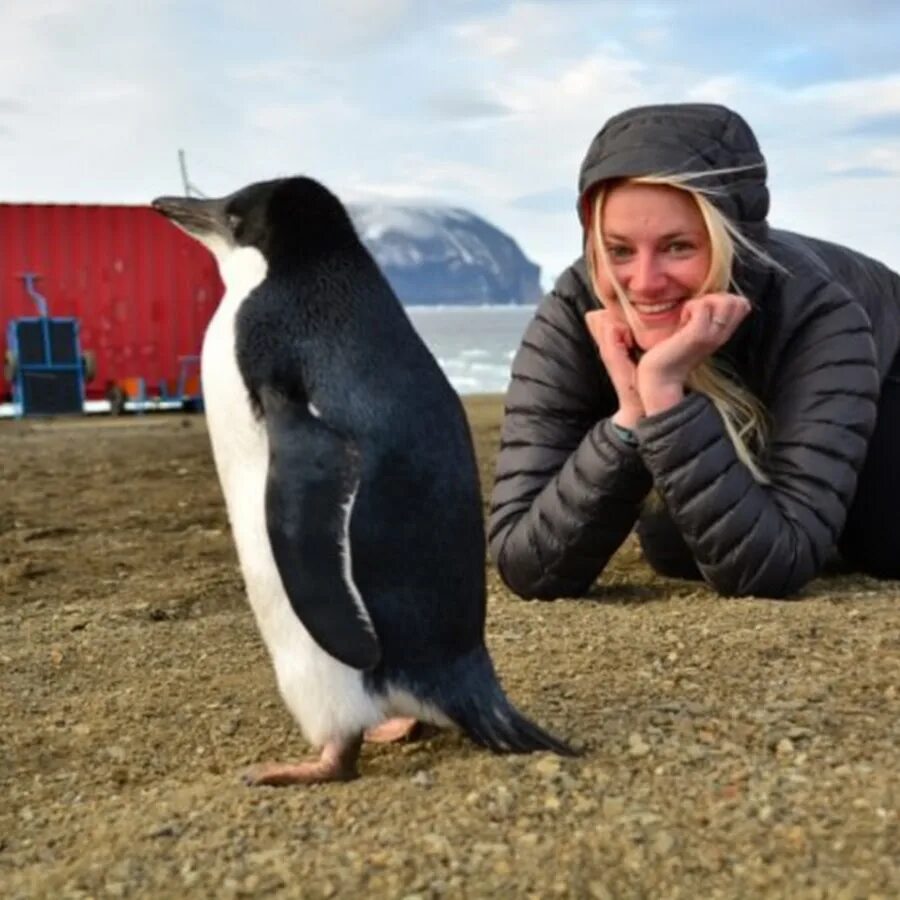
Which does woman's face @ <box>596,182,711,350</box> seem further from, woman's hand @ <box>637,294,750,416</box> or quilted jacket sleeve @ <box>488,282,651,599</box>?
quilted jacket sleeve @ <box>488,282,651,599</box>

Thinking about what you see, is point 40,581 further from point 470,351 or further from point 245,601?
point 470,351

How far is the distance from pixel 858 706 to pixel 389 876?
3.61 ft

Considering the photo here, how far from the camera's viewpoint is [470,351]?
35750 mm

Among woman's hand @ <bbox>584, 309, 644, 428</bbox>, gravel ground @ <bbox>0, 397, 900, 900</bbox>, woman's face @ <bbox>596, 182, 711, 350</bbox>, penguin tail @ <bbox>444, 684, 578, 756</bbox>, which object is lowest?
gravel ground @ <bbox>0, 397, 900, 900</bbox>

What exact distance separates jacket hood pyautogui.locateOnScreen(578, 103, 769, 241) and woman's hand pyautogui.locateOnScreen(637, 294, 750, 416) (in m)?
0.24

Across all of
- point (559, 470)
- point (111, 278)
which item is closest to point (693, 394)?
point (559, 470)

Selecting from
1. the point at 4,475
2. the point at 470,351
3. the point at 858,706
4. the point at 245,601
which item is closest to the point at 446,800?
the point at 858,706

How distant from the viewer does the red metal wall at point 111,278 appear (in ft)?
43.8

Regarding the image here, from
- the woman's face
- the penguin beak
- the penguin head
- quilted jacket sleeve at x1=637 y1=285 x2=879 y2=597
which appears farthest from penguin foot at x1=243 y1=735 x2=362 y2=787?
the woman's face

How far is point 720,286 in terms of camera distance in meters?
3.47

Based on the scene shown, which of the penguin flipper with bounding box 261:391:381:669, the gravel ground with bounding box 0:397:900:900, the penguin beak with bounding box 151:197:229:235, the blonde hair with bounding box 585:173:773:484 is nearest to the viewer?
the gravel ground with bounding box 0:397:900:900

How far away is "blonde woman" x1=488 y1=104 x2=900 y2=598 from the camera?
3445 millimetres

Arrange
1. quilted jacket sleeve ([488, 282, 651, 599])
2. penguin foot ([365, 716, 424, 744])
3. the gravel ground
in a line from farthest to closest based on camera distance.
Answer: quilted jacket sleeve ([488, 282, 651, 599]) → penguin foot ([365, 716, 424, 744]) → the gravel ground

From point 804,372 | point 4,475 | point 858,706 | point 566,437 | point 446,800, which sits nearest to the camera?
point 446,800
